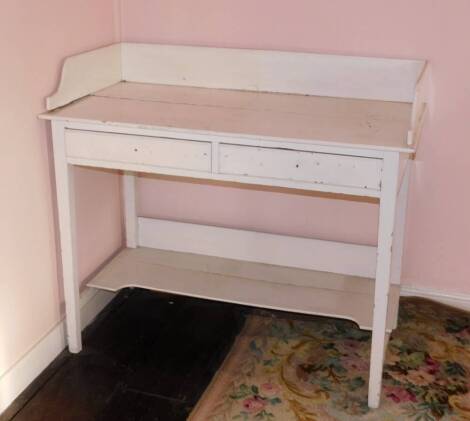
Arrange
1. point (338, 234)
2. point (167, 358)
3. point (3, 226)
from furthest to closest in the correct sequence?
point (338, 234)
point (167, 358)
point (3, 226)

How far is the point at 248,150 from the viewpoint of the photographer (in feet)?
5.80

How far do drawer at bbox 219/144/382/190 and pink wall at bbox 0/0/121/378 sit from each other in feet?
1.77

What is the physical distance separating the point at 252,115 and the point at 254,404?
81cm

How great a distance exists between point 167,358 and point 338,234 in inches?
28.5

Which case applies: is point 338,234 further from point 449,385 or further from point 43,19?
point 43,19

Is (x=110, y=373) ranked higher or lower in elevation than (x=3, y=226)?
lower

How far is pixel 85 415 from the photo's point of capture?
188cm

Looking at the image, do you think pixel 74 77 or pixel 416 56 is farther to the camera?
pixel 416 56

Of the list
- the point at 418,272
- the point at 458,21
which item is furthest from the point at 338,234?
the point at 458,21

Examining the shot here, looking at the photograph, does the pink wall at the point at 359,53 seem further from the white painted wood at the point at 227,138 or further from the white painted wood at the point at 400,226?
the white painted wood at the point at 227,138

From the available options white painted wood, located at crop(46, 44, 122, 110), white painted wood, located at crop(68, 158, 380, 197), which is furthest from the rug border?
white painted wood, located at crop(46, 44, 122, 110)

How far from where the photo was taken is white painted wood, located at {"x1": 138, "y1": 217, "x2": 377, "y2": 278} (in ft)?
7.66

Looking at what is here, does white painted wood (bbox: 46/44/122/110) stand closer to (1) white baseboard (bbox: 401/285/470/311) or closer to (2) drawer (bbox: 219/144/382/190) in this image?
(2) drawer (bbox: 219/144/382/190)

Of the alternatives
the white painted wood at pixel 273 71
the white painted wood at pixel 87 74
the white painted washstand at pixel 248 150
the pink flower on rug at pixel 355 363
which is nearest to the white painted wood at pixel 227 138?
the white painted washstand at pixel 248 150
